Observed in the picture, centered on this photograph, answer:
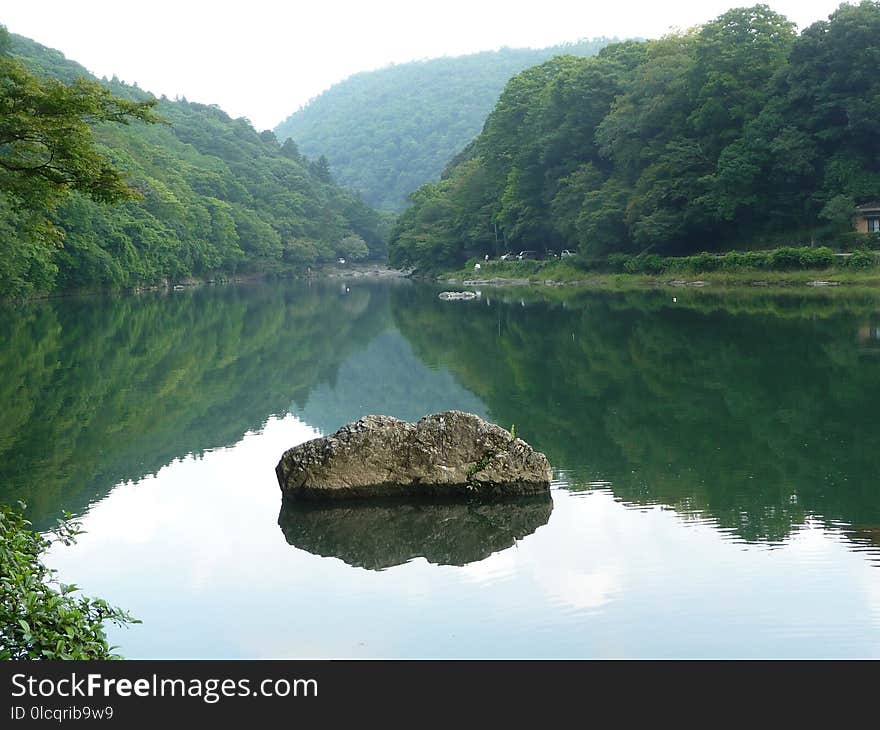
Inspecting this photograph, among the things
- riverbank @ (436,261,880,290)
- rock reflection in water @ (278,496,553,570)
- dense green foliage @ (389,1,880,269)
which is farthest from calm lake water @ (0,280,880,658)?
dense green foliage @ (389,1,880,269)

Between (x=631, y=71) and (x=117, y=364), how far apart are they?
56.8 metres

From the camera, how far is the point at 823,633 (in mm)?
7578

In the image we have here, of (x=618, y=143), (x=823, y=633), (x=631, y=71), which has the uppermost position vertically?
(x=631, y=71)

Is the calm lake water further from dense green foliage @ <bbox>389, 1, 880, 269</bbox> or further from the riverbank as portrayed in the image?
dense green foliage @ <bbox>389, 1, 880, 269</bbox>

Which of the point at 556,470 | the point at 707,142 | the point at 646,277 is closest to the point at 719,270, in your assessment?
the point at 646,277

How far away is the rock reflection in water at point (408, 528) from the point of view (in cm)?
996

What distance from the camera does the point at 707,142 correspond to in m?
61.2

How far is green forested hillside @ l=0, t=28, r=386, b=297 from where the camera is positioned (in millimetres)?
30153

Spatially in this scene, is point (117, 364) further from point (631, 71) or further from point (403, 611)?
point (631, 71)

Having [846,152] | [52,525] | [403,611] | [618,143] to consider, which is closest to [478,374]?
[52,525]

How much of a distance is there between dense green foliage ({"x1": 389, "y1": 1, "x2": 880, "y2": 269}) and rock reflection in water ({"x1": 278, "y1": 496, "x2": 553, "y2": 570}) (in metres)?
45.4

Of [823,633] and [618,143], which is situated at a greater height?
[618,143]

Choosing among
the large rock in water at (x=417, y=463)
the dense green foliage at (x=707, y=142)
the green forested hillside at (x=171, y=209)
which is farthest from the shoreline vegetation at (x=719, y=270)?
the large rock in water at (x=417, y=463)

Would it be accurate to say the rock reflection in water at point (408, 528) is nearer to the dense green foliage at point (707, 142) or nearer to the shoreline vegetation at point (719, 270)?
the shoreline vegetation at point (719, 270)
